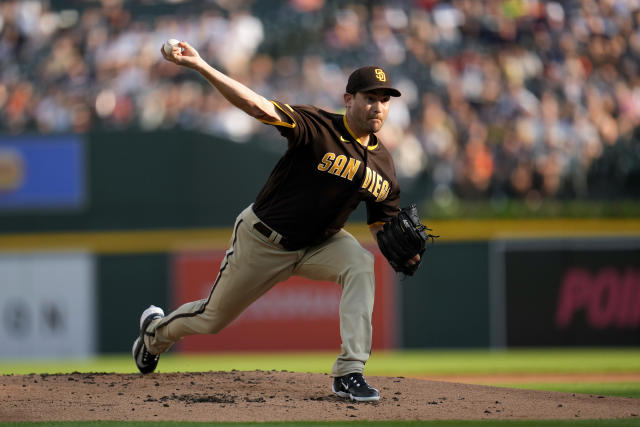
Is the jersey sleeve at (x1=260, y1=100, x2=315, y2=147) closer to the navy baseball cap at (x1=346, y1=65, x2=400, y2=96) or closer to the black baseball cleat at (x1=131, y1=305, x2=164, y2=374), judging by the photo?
the navy baseball cap at (x1=346, y1=65, x2=400, y2=96)

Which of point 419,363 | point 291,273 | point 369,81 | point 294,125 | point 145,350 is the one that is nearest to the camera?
point 294,125

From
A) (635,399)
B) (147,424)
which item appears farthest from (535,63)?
(147,424)

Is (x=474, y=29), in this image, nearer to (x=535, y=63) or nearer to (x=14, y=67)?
(x=535, y=63)

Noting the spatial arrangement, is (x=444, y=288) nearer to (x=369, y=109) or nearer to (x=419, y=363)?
(x=419, y=363)

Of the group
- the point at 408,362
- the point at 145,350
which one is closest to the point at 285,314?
the point at 408,362

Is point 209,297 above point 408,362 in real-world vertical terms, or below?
above
